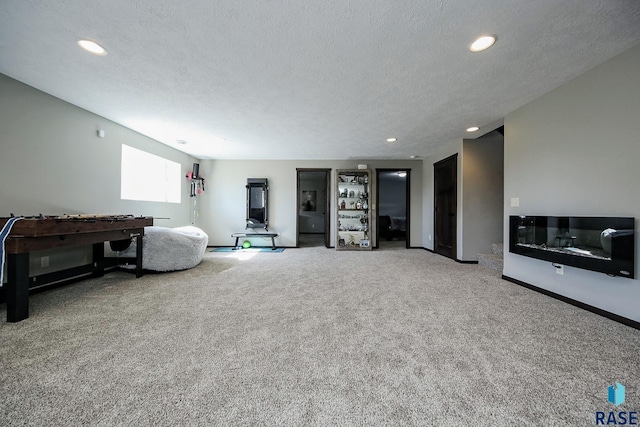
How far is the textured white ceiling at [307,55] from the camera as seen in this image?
5.28 feet

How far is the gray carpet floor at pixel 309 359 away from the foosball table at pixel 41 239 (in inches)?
8.8

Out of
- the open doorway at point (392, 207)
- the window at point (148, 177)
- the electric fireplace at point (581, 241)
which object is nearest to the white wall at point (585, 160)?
the electric fireplace at point (581, 241)

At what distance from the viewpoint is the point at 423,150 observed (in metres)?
5.32

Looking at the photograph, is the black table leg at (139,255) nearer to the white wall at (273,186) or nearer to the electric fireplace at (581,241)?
the white wall at (273,186)

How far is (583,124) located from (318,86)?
2.84 meters

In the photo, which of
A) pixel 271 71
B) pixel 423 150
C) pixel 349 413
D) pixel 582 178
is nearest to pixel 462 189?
pixel 423 150

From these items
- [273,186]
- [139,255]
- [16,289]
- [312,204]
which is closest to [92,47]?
[16,289]

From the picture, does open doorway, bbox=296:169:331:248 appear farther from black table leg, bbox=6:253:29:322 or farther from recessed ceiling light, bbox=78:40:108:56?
black table leg, bbox=6:253:29:322

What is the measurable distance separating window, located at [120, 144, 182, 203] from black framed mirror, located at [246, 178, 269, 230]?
5.48ft

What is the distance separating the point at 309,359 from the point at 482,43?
2.84m

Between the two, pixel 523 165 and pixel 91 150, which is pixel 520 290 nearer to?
pixel 523 165

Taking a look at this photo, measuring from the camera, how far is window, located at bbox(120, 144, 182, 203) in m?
4.06

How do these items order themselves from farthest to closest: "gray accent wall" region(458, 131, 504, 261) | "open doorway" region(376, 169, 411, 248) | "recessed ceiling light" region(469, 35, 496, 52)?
"open doorway" region(376, 169, 411, 248) < "gray accent wall" region(458, 131, 504, 261) < "recessed ceiling light" region(469, 35, 496, 52)

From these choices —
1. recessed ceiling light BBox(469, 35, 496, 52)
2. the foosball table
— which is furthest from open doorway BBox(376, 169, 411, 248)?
Answer: the foosball table
